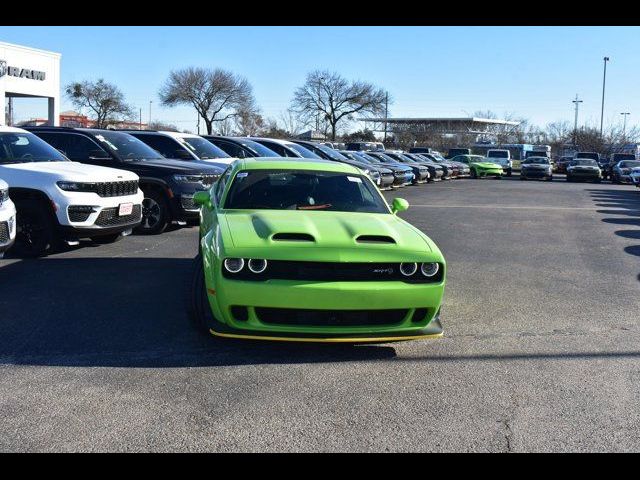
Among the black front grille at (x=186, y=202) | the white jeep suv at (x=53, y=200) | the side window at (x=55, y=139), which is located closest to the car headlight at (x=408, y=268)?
the white jeep suv at (x=53, y=200)

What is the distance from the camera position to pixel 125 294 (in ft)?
23.8

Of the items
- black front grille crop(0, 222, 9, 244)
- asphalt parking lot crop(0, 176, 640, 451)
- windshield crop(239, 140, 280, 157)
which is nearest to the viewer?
asphalt parking lot crop(0, 176, 640, 451)

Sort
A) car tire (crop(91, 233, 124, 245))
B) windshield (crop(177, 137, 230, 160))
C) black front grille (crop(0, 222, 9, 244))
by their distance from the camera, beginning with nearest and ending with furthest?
black front grille (crop(0, 222, 9, 244)) → car tire (crop(91, 233, 124, 245)) → windshield (crop(177, 137, 230, 160))

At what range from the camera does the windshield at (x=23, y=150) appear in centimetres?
959

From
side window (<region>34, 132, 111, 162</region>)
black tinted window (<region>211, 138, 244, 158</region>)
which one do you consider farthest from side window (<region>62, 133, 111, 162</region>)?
black tinted window (<region>211, 138, 244, 158</region>)

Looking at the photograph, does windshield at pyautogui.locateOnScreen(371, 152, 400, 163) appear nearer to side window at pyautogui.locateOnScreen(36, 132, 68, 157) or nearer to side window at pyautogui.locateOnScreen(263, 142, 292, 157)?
side window at pyautogui.locateOnScreen(263, 142, 292, 157)

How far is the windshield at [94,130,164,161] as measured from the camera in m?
12.0

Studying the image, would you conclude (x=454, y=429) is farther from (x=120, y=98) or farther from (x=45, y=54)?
(x=120, y=98)

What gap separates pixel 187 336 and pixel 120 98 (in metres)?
54.6

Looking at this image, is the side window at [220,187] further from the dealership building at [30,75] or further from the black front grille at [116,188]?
the dealership building at [30,75]

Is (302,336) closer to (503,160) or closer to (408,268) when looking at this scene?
(408,268)

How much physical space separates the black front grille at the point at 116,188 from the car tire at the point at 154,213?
1.24 metres

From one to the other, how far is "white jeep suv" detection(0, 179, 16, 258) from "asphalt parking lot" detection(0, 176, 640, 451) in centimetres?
47
